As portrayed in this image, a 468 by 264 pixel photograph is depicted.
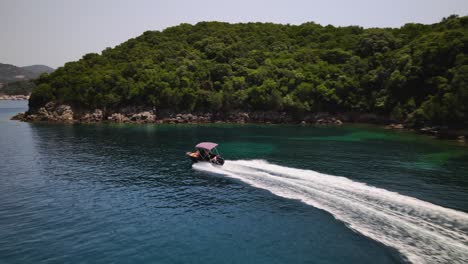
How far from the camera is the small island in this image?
8600cm

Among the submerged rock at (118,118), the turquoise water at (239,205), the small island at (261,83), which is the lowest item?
the turquoise water at (239,205)

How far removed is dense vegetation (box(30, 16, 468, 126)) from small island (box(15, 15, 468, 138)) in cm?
31

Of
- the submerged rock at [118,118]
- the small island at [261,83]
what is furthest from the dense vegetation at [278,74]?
the submerged rock at [118,118]

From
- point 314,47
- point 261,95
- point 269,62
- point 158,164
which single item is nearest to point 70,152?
point 158,164

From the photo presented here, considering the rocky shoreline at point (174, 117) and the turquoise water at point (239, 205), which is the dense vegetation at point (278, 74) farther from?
the turquoise water at point (239, 205)

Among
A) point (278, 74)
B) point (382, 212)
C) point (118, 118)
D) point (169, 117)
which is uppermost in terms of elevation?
point (278, 74)

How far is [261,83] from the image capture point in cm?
10331

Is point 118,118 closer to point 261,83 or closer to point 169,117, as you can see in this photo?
point 169,117

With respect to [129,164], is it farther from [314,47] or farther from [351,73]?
[314,47]

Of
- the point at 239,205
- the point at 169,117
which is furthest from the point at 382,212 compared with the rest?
the point at 169,117

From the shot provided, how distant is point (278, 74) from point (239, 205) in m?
80.0

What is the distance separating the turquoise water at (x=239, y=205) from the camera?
21984 mm

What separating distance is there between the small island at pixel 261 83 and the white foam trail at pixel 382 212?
53318 mm

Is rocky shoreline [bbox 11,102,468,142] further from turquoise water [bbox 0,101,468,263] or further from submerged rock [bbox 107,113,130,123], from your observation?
turquoise water [bbox 0,101,468,263]
